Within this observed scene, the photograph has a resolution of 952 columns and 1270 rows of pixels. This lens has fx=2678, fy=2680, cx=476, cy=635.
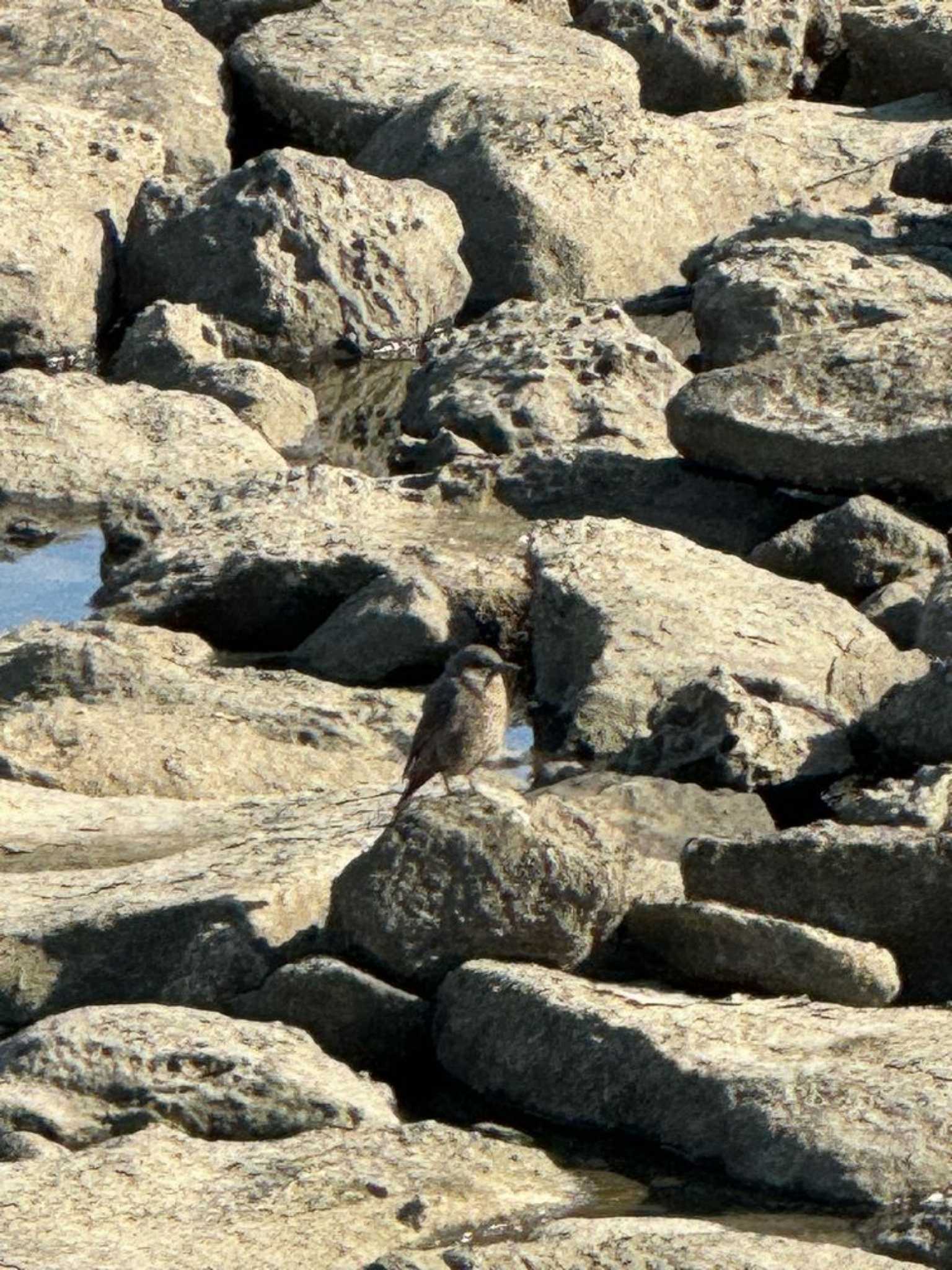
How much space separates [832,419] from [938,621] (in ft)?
5.58

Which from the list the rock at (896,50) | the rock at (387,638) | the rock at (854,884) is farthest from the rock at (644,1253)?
the rock at (896,50)

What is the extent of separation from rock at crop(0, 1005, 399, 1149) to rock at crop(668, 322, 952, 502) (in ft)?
15.3

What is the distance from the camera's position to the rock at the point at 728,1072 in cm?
527

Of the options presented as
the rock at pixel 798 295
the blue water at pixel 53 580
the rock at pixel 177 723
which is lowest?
the blue water at pixel 53 580

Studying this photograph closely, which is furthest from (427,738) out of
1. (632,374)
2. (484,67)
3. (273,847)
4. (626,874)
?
(484,67)

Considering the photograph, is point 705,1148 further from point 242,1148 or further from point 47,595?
point 47,595

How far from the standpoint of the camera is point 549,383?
10914 millimetres

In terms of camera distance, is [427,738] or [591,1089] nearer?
[591,1089]

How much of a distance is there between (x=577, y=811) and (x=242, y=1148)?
1292 millimetres

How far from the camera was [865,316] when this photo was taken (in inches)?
A: 446

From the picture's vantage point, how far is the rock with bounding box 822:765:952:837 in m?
6.79

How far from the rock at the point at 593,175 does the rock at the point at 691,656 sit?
150 inches

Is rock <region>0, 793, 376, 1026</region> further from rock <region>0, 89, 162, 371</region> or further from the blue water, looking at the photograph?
rock <region>0, 89, 162, 371</region>

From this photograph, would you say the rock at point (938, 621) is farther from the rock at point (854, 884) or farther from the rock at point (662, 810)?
the rock at point (854, 884)
